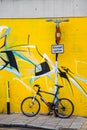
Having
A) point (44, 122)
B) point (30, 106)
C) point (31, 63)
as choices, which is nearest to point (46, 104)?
point (30, 106)

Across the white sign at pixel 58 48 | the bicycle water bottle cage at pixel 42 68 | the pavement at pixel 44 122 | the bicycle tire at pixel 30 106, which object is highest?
the white sign at pixel 58 48

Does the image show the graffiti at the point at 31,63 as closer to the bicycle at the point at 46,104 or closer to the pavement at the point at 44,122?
the bicycle at the point at 46,104

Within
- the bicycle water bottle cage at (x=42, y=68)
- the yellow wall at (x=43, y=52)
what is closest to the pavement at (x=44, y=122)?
the yellow wall at (x=43, y=52)

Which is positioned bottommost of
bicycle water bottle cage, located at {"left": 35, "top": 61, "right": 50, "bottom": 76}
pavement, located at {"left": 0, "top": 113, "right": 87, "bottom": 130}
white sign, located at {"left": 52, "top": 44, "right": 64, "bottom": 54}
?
pavement, located at {"left": 0, "top": 113, "right": 87, "bottom": 130}

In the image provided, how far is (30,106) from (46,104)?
2.08ft

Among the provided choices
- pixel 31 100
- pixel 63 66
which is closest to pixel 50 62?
pixel 63 66

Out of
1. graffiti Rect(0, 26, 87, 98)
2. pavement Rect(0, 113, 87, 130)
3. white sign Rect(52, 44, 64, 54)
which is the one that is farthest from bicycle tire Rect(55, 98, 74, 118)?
white sign Rect(52, 44, 64, 54)

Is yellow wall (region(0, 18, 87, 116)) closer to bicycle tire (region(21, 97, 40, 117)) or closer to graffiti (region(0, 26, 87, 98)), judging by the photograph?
graffiti (region(0, 26, 87, 98))

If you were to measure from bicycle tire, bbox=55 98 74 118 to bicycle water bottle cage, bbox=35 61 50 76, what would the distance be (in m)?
1.35

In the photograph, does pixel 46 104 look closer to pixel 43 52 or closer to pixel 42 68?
pixel 42 68

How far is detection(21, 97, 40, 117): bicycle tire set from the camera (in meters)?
17.9

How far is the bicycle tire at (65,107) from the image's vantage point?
1758 cm

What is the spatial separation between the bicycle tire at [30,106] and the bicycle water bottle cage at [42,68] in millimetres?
1074

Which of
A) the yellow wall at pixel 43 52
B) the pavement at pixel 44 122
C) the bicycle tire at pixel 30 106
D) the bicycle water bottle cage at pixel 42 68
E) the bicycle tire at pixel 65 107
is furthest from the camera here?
the bicycle water bottle cage at pixel 42 68
